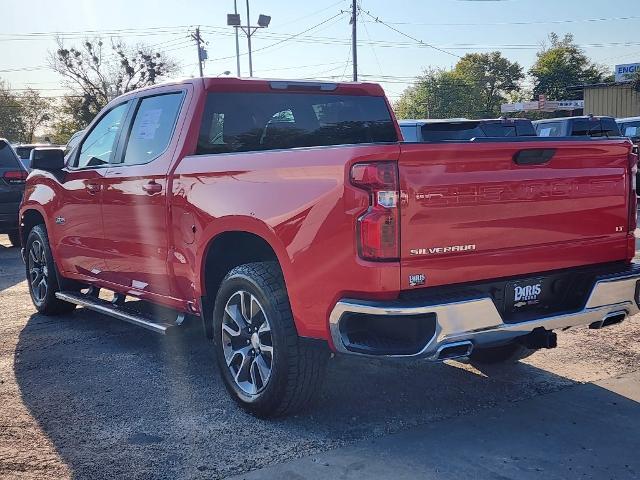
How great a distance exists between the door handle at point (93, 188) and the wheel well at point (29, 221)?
→ 1.42 m

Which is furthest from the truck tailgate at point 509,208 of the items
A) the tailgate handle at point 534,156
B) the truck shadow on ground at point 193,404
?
the truck shadow on ground at point 193,404

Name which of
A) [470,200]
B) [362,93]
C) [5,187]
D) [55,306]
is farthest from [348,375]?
[5,187]

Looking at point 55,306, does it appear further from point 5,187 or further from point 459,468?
point 5,187

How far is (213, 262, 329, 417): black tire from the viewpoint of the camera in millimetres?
3695

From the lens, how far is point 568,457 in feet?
11.2

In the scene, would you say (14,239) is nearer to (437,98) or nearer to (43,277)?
(43,277)

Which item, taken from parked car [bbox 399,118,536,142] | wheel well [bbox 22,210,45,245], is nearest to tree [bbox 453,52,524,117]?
parked car [bbox 399,118,536,142]

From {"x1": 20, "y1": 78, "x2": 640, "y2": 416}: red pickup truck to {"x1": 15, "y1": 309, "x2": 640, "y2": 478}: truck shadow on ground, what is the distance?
23 centimetres

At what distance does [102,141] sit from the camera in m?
5.68

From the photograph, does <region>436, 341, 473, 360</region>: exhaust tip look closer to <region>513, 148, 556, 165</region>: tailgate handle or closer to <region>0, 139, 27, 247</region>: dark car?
<region>513, 148, 556, 165</region>: tailgate handle

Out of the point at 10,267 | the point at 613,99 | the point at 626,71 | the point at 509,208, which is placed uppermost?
the point at 626,71

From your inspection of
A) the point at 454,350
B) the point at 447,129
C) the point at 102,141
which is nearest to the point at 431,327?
the point at 454,350

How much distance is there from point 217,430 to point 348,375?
1167 mm

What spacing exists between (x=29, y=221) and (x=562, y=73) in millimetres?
64342
